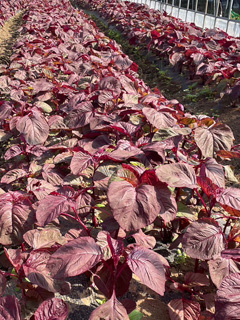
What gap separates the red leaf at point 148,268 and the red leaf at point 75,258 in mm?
131

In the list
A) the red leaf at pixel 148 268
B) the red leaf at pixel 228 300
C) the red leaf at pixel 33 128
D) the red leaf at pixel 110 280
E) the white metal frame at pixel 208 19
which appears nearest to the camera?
the red leaf at pixel 228 300

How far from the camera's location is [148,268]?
1.17 metres

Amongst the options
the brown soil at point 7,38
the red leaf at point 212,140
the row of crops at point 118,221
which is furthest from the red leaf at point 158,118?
the brown soil at point 7,38

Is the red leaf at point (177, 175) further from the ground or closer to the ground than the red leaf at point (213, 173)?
further from the ground

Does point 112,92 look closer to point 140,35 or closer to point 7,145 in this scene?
point 7,145

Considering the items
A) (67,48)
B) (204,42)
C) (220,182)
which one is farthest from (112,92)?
(204,42)

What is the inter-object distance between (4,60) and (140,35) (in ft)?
10.3

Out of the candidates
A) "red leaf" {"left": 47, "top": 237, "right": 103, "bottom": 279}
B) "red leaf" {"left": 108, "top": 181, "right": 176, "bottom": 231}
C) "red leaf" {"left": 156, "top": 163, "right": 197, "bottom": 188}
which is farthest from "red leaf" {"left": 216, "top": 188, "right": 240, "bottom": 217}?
"red leaf" {"left": 47, "top": 237, "right": 103, "bottom": 279}

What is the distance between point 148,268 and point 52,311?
38 cm

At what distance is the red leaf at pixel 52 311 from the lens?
1145 millimetres

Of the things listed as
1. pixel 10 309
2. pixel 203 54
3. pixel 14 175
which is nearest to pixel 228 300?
pixel 10 309

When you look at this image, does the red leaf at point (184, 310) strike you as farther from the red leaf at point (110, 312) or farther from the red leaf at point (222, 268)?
the red leaf at point (110, 312)

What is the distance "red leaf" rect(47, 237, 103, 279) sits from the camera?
44.9 inches

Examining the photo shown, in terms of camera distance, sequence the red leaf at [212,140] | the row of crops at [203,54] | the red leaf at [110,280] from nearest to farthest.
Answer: the red leaf at [110,280] < the red leaf at [212,140] < the row of crops at [203,54]
